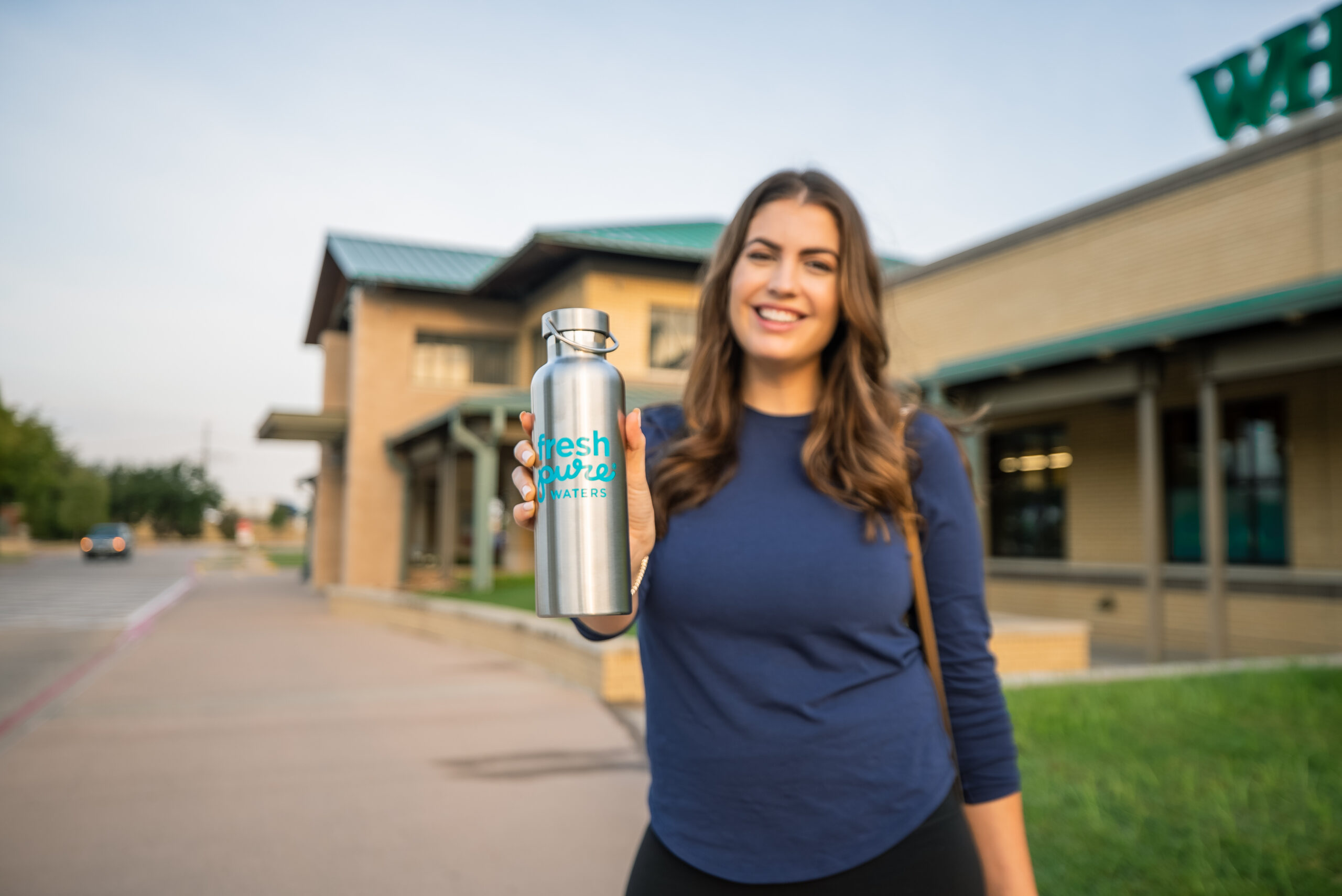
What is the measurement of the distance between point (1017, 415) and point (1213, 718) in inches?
333

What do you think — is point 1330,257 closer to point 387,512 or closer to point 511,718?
point 511,718

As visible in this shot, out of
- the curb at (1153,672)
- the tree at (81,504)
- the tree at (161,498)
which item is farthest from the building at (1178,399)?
the tree at (161,498)

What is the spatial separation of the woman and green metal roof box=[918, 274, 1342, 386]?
25.7 feet

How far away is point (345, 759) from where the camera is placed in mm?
5969

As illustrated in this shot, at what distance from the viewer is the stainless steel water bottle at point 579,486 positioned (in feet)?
4.33

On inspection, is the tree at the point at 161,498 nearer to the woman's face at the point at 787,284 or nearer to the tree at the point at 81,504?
the tree at the point at 81,504

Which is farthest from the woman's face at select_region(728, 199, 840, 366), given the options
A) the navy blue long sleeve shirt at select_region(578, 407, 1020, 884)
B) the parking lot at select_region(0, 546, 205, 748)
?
the parking lot at select_region(0, 546, 205, 748)

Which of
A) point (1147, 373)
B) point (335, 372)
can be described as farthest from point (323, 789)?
point (335, 372)

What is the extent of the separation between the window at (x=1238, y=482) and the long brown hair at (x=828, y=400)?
10532 millimetres

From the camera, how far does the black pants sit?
60.6 inches

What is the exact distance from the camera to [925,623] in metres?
1.77

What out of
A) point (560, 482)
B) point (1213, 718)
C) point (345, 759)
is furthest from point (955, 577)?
point (1213, 718)

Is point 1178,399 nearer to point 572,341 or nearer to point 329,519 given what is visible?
point 572,341

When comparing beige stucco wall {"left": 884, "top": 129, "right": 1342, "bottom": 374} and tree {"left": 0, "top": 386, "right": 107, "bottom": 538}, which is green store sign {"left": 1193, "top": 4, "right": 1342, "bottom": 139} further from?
tree {"left": 0, "top": 386, "right": 107, "bottom": 538}
